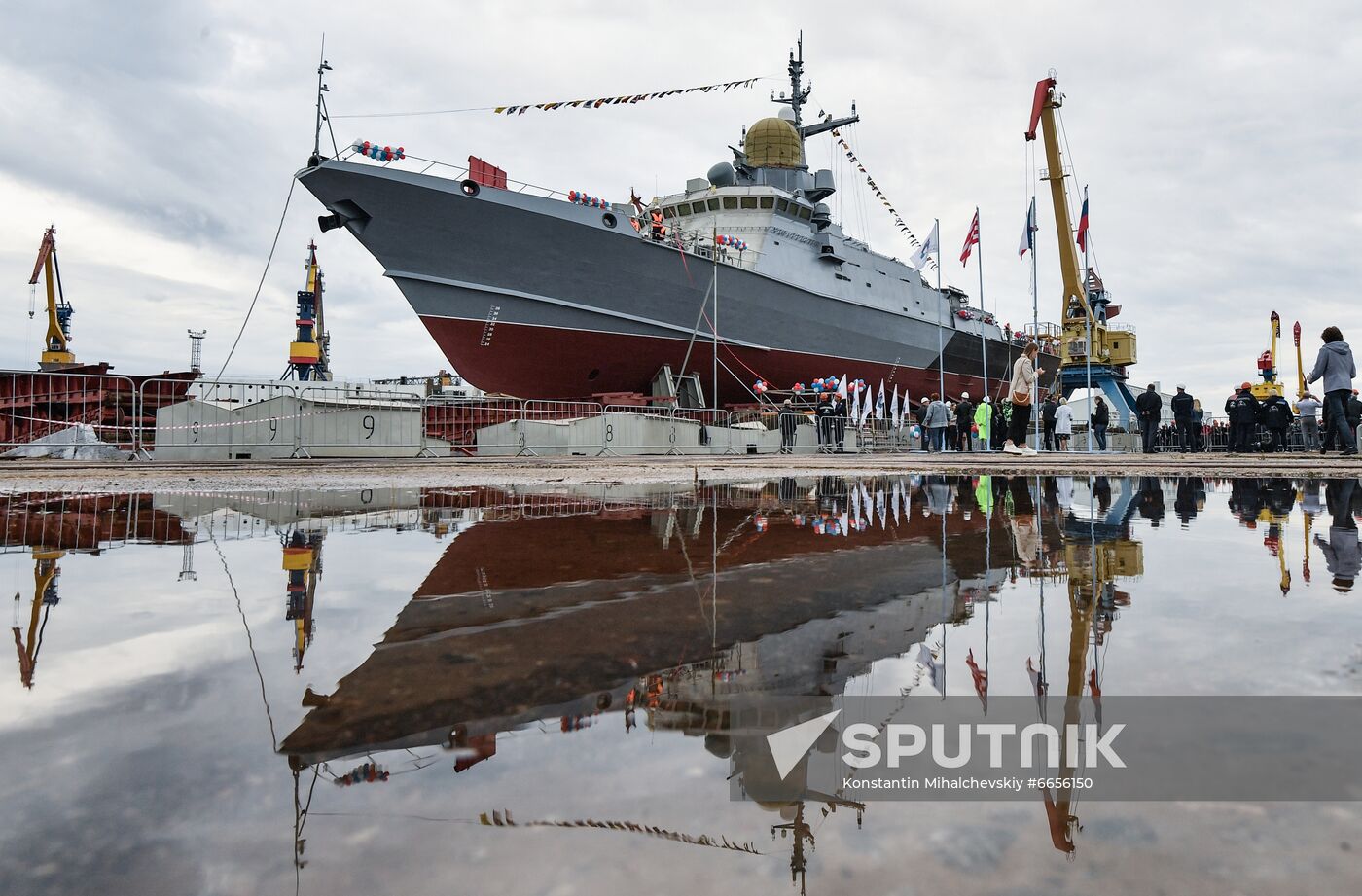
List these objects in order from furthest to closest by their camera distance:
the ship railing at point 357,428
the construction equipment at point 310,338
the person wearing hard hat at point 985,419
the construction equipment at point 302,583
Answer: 1. the construction equipment at point 310,338
2. the person wearing hard hat at point 985,419
3. the ship railing at point 357,428
4. the construction equipment at point 302,583

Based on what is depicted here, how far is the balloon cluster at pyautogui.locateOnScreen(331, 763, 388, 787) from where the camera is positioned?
89 centimetres

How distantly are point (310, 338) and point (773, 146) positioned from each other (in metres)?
25.3

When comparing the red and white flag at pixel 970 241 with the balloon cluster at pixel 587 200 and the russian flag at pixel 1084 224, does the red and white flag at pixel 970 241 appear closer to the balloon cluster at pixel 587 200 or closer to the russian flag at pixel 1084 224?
the russian flag at pixel 1084 224

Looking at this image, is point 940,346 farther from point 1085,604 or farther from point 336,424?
point 1085,604

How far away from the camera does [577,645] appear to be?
1.46m

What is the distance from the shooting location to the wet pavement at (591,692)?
73 centimetres

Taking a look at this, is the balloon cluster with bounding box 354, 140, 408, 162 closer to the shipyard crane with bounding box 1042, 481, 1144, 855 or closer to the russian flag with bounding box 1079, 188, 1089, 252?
the shipyard crane with bounding box 1042, 481, 1144, 855

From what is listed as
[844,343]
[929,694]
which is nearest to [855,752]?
[929,694]

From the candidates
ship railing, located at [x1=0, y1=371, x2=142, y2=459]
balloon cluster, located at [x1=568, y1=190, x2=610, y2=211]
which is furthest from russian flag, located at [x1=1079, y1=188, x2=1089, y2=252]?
ship railing, located at [x1=0, y1=371, x2=142, y2=459]

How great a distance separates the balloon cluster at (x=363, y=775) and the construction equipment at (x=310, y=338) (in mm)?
27936

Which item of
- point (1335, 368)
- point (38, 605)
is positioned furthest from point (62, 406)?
point (1335, 368)

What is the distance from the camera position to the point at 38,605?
1.89m

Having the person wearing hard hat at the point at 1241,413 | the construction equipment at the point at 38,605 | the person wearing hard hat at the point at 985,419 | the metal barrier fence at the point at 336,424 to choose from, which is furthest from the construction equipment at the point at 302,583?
the person wearing hard hat at the point at 1241,413

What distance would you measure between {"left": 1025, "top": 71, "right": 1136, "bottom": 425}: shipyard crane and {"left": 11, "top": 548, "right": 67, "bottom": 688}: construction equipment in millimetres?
27538
